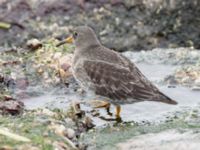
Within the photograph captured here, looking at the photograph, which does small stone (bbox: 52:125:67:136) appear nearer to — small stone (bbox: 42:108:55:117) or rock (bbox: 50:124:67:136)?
rock (bbox: 50:124:67:136)

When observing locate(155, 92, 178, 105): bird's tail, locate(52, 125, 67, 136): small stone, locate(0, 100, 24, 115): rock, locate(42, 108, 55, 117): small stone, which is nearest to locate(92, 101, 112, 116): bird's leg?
locate(155, 92, 178, 105): bird's tail

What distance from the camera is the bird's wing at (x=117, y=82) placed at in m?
9.10

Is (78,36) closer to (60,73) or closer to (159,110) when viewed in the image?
(60,73)

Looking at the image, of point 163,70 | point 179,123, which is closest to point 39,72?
point 163,70

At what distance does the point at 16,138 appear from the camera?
7418 millimetres

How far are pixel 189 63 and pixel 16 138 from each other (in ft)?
15.1

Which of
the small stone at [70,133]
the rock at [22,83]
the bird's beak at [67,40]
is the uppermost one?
the bird's beak at [67,40]

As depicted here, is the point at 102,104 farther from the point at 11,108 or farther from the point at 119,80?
the point at 11,108

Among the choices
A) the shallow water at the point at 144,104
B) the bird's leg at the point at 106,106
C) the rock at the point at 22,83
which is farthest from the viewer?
Result: the rock at the point at 22,83

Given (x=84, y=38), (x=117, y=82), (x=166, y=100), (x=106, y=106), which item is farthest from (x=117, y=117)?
(x=84, y=38)

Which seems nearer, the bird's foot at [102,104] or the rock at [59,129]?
the rock at [59,129]

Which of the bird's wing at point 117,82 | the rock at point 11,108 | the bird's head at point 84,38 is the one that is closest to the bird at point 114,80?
the bird's wing at point 117,82

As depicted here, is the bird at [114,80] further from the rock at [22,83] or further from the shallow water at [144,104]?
the rock at [22,83]

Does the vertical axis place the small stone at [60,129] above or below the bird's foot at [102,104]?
below
